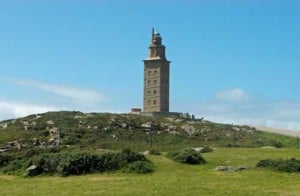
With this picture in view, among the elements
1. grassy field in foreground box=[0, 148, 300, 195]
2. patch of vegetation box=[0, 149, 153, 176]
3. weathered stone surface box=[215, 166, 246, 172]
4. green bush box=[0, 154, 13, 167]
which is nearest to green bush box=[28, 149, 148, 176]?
patch of vegetation box=[0, 149, 153, 176]

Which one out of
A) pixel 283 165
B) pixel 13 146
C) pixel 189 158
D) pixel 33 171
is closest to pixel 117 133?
pixel 13 146

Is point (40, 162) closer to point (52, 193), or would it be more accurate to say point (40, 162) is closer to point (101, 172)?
point (101, 172)

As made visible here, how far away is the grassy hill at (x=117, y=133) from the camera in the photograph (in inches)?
2653

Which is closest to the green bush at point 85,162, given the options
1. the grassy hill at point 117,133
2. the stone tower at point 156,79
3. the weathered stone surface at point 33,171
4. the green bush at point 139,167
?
the weathered stone surface at point 33,171

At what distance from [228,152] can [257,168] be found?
9.02 meters

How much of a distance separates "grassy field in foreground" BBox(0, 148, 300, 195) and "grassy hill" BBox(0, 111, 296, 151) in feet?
83.9

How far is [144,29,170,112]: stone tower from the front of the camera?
111125 millimetres

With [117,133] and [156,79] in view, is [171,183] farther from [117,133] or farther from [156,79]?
[156,79]

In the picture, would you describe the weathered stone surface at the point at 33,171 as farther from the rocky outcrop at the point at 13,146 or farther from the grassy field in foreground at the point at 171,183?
the rocky outcrop at the point at 13,146

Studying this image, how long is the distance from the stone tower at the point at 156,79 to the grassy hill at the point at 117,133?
20.7m

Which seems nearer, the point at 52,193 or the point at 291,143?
the point at 52,193

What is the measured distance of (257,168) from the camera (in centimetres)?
3625

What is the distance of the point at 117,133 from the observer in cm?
7488

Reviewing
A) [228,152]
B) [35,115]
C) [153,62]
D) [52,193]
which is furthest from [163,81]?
[52,193]
